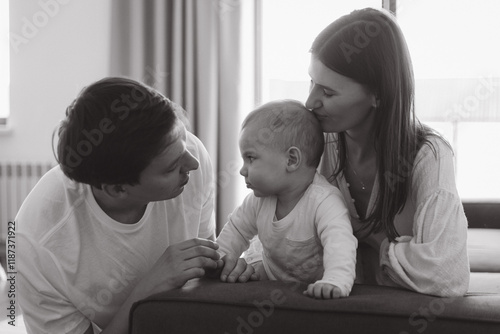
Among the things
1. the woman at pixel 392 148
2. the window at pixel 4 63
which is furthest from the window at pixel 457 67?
the woman at pixel 392 148

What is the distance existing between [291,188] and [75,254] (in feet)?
1.67

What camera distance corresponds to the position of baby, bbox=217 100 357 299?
54.9 inches

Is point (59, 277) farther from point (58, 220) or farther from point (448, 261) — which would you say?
point (448, 261)

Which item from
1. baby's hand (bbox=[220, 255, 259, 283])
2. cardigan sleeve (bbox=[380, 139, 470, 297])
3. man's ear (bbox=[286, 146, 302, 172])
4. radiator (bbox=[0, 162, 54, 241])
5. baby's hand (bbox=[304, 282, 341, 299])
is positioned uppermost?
man's ear (bbox=[286, 146, 302, 172])

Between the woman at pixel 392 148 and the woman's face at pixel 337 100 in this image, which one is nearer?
the woman at pixel 392 148

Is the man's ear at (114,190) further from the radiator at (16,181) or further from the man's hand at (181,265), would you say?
the radiator at (16,181)

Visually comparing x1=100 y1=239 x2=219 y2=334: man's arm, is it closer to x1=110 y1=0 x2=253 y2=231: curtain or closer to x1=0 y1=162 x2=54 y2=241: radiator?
x1=110 y1=0 x2=253 y2=231: curtain

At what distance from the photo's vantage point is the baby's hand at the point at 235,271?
1274 mm

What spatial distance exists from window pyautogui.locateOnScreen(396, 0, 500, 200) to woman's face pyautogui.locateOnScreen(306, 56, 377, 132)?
268 centimetres

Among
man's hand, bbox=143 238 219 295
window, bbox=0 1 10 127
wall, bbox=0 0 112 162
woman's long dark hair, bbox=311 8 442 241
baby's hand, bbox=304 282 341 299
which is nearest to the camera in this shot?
baby's hand, bbox=304 282 341 299

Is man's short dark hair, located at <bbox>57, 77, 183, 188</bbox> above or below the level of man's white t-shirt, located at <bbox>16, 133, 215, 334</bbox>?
above

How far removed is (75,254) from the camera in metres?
1.38

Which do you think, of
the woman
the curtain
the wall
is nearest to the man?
the woman

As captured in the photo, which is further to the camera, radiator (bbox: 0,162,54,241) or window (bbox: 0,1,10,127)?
window (bbox: 0,1,10,127)
